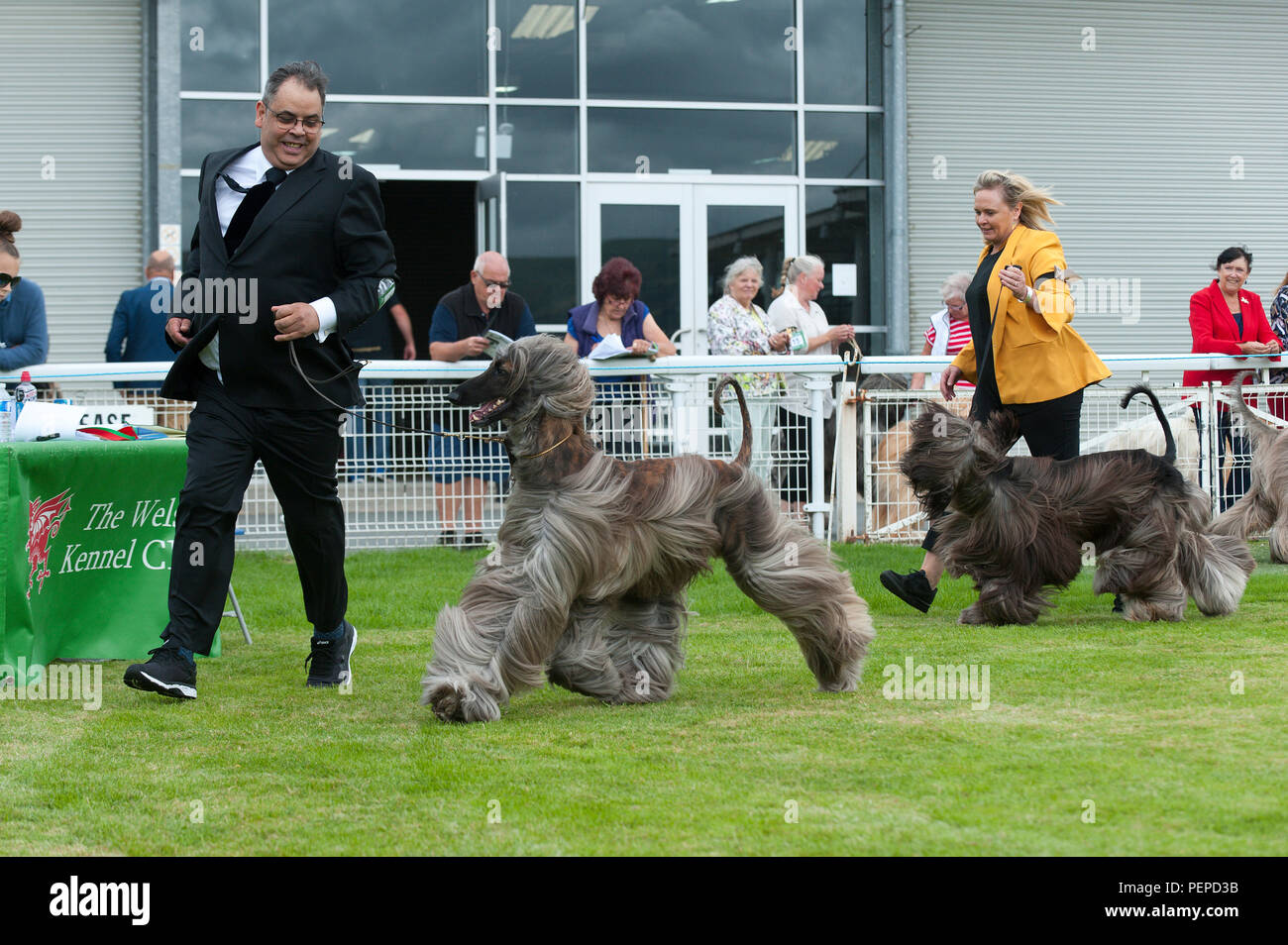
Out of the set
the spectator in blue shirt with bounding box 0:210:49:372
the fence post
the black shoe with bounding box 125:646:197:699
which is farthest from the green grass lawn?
the fence post

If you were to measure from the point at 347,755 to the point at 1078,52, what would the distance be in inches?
522

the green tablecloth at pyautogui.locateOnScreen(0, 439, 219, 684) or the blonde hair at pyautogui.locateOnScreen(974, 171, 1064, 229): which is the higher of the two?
the blonde hair at pyautogui.locateOnScreen(974, 171, 1064, 229)

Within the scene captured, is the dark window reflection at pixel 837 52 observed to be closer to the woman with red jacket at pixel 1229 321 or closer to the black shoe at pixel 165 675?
the woman with red jacket at pixel 1229 321

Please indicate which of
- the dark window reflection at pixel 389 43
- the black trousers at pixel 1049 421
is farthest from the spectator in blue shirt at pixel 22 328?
the dark window reflection at pixel 389 43

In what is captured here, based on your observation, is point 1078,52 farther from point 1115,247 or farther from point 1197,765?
point 1197,765

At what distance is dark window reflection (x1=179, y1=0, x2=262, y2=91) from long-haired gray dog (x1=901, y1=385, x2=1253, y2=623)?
893cm

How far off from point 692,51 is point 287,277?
9.86m

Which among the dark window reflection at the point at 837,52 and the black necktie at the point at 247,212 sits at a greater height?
the dark window reflection at the point at 837,52

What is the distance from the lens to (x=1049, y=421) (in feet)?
21.4

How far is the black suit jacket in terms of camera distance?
4824 millimetres

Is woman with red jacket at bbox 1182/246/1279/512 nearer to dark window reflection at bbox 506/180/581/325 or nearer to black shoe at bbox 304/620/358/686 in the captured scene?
dark window reflection at bbox 506/180/581/325

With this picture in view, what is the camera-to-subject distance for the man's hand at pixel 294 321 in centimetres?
471

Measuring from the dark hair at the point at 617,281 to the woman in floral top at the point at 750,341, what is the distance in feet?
2.15
